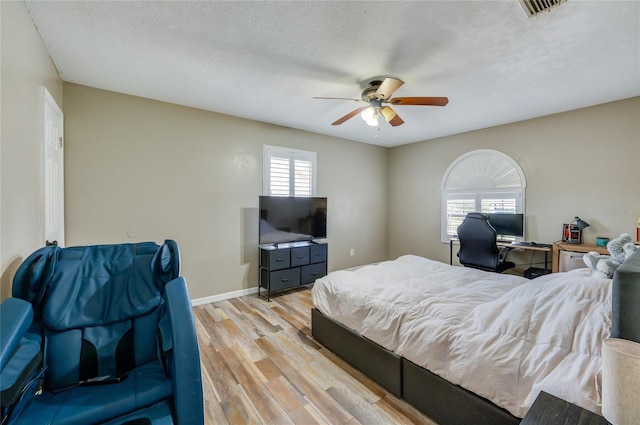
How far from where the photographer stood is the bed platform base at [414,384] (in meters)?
1.44

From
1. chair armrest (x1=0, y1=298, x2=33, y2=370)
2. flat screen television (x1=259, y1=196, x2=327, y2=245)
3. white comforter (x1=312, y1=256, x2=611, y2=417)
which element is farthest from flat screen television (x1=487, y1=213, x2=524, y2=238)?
chair armrest (x1=0, y1=298, x2=33, y2=370)

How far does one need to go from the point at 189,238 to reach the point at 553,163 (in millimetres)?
5000

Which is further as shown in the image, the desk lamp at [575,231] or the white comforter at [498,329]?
the desk lamp at [575,231]

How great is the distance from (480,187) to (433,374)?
145 inches

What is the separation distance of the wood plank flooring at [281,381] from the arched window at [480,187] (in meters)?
3.29

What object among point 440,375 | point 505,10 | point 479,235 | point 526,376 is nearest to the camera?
point 526,376

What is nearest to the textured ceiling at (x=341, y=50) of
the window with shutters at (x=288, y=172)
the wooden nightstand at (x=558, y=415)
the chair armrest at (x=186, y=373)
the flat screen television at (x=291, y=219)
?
the window with shutters at (x=288, y=172)

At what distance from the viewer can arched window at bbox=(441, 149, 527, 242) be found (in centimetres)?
412

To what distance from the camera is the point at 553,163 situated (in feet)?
12.3

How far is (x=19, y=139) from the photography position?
1.58 meters

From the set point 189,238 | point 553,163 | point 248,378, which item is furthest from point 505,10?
point 189,238

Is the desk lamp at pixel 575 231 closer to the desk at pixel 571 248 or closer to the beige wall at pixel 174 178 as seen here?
the desk at pixel 571 248

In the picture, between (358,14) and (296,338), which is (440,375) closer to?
(296,338)

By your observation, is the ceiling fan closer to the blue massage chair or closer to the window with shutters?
the window with shutters
